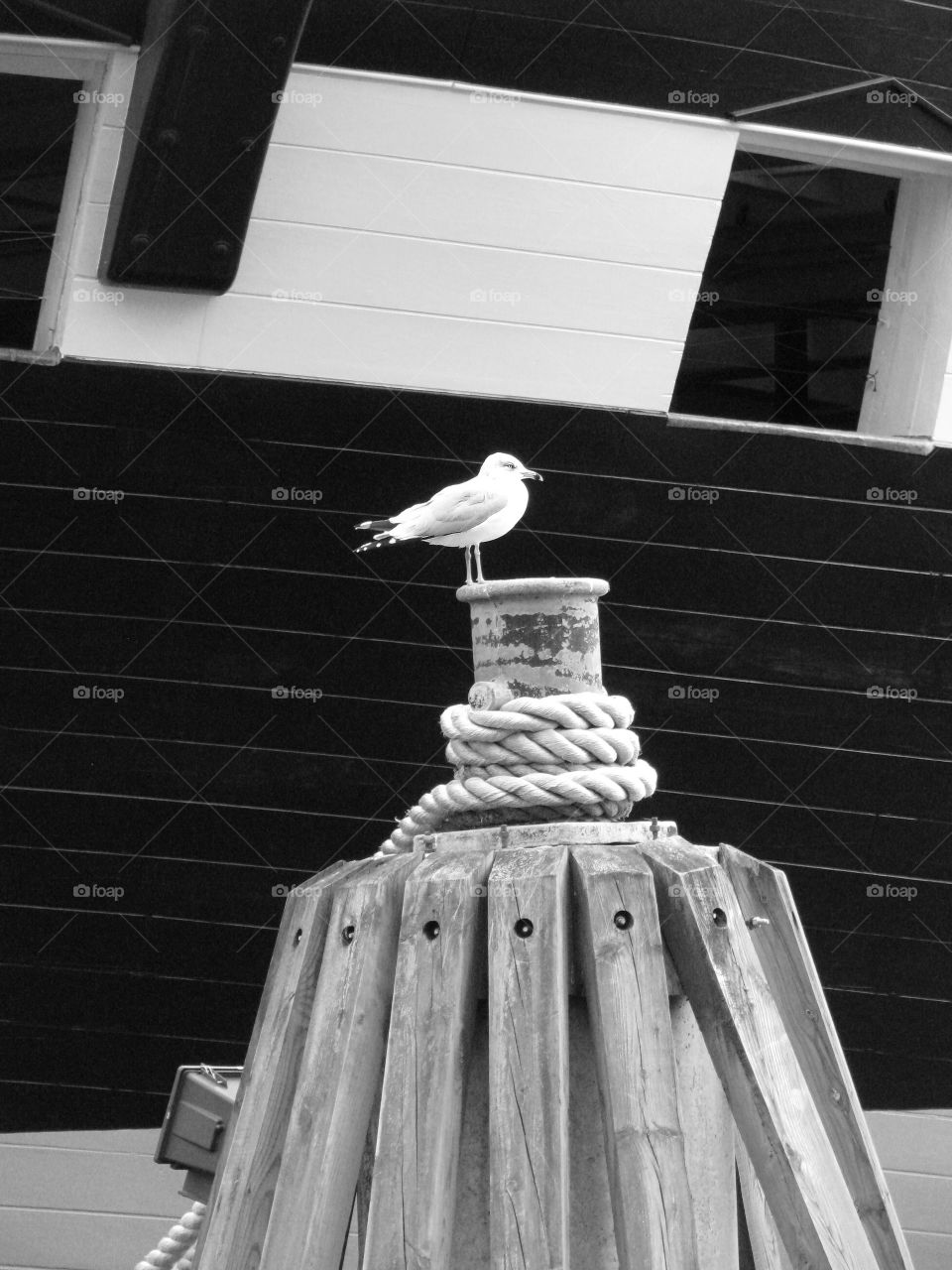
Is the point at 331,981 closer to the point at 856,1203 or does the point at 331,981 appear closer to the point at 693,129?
the point at 856,1203

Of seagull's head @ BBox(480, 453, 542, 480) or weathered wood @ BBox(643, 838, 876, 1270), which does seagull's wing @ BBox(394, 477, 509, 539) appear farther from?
weathered wood @ BBox(643, 838, 876, 1270)

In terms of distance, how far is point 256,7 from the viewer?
13.2ft

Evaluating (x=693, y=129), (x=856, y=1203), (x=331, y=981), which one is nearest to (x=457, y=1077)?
(x=331, y=981)

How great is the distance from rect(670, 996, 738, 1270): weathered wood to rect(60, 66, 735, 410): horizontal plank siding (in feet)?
10.3

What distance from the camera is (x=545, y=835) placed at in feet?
6.16

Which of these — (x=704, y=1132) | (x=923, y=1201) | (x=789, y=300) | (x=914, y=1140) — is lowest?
(x=704, y=1132)

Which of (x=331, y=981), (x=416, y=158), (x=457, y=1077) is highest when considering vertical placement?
(x=416, y=158)

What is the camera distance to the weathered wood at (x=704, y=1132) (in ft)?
6.05

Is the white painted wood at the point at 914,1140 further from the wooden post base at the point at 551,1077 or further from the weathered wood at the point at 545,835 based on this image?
the weathered wood at the point at 545,835

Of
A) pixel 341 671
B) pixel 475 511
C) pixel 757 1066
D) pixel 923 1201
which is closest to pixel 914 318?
pixel 341 671

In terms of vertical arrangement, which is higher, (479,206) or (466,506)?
(479,206)

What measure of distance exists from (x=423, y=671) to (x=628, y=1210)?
10.4 feet

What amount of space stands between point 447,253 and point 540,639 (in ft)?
9.51

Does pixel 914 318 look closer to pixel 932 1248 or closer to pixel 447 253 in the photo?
pixel 447 253
